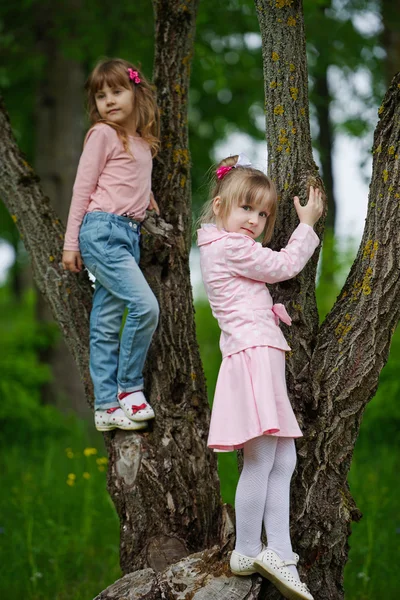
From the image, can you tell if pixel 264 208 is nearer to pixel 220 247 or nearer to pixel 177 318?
pixel 220 247

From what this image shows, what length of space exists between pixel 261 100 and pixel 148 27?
251 cm

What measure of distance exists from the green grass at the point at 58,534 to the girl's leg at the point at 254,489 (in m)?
1.63

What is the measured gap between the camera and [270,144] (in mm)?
3275

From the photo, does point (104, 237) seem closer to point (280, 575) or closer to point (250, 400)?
point (250, 400)

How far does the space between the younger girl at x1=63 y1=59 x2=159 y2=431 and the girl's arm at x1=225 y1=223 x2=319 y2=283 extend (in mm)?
621

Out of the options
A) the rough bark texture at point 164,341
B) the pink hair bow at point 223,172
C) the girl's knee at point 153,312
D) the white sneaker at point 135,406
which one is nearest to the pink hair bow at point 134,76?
the rough bark texture at point 164,341

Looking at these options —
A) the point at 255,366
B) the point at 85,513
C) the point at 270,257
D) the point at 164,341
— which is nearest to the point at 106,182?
the point at 164,341

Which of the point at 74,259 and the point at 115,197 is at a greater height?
the point at 115,197

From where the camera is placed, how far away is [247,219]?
120 inches

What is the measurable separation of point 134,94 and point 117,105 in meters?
0.10

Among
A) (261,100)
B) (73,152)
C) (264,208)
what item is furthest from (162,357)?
(261,100)

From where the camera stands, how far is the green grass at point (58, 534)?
4410 mm

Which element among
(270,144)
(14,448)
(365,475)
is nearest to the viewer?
(270,144)

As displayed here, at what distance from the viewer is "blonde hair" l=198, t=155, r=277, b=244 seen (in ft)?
9.90
